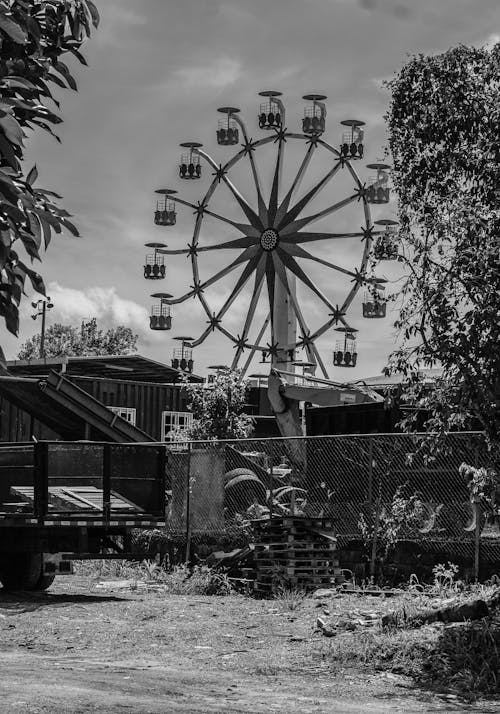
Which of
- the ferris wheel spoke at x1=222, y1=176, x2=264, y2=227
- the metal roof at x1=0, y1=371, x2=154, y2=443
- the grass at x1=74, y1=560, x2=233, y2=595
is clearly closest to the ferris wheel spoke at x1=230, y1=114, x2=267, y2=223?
the ferris wheel spoke at x1=222, y1=176, x2=264, y2=227

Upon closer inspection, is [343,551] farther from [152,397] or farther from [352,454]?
[152,397]

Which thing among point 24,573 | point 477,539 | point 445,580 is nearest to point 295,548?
point 445,580

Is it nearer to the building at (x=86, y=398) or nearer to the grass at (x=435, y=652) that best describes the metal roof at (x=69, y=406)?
the building at (x=86, y=398)

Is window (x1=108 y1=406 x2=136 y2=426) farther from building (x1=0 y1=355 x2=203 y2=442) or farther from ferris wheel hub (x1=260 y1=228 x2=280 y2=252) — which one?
ferris wheel hub (x1=260 y1=228 x2=280 y2=252)

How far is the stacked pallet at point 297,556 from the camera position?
1789 centimetres

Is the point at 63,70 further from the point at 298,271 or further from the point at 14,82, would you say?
the point at 298,271

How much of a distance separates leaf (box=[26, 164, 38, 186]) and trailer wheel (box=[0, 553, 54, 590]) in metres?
13.6

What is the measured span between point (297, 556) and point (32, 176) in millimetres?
13186

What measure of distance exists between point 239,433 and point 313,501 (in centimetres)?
1425

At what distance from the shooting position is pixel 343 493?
21.4 m

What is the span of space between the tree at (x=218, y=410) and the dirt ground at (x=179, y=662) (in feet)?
59.0

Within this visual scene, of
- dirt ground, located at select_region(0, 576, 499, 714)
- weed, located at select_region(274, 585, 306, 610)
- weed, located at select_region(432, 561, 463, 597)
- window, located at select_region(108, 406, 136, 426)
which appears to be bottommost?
dirt ground, located at select_region(0, 576, 499, 714)

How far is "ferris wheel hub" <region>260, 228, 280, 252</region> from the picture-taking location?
46500mm

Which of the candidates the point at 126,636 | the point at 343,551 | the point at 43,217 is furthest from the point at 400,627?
the point at 43,217
